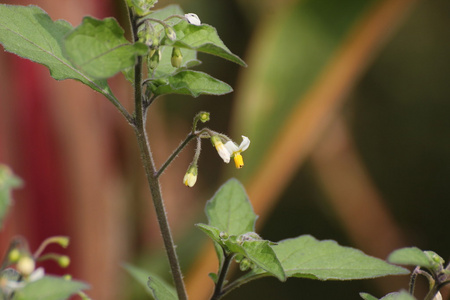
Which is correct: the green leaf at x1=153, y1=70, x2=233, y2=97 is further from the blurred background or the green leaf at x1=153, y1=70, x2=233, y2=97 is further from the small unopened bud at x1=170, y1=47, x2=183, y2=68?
the blurred background

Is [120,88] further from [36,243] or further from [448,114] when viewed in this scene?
[448,114]

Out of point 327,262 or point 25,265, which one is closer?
point 25,265

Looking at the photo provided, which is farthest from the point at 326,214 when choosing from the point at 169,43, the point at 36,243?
the point at 169,43

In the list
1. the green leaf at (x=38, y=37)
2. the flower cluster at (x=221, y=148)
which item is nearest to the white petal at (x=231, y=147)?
the flower cluster at (x=221, y=148)

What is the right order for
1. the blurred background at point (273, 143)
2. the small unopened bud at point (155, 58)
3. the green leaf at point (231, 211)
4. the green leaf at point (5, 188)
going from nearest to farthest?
the green leaf at point (5, 188) < the small unopened bud at point (155, 58) < the green leaf at point (231, 211) < the blurred background at point (273, 143)

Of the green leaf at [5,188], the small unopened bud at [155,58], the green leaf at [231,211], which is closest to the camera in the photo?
the green leaf at [5,188]

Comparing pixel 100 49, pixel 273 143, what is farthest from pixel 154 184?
pixel 273 143

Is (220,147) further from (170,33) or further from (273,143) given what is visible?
(273,143)

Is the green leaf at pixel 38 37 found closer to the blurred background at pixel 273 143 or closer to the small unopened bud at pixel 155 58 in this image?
the small unopened bud at pixel 155 58
